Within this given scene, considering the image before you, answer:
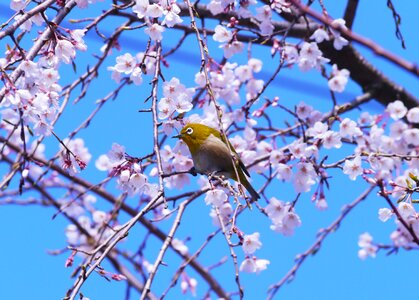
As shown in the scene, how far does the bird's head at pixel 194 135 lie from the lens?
3178 mm

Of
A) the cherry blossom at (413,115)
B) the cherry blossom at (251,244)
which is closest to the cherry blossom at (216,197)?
the cherry blossom at (251,244)

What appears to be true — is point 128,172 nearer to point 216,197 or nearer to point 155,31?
point 216,197

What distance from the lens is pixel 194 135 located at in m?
3.23

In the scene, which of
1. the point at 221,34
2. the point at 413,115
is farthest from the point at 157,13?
the point at 413,115

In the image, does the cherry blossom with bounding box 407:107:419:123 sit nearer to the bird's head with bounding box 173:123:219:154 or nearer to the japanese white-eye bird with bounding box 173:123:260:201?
the japanese white-eye bird with bounding box 173:123:260:201

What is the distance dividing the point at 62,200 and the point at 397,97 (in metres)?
2.60

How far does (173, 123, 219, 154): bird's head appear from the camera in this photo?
318 cm

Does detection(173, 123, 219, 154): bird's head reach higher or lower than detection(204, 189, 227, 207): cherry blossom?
higher

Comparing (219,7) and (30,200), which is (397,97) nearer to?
(219,7)

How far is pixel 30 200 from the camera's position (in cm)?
521

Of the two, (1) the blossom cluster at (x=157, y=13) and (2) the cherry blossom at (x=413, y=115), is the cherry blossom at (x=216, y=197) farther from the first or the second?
(2) the cherry blossom at (x=413, y=115)

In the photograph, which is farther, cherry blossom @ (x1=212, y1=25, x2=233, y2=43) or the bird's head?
cherry blossom @ (x1=212, y1=25, x2=233, y2=43)

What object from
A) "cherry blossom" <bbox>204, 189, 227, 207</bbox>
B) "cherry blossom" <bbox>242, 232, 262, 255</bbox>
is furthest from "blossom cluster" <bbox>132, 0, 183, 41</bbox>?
"cherry blossom" <bbox>242, 232, 262, 255</bbox>

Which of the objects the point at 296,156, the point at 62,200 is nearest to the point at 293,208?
the point at 296,156
